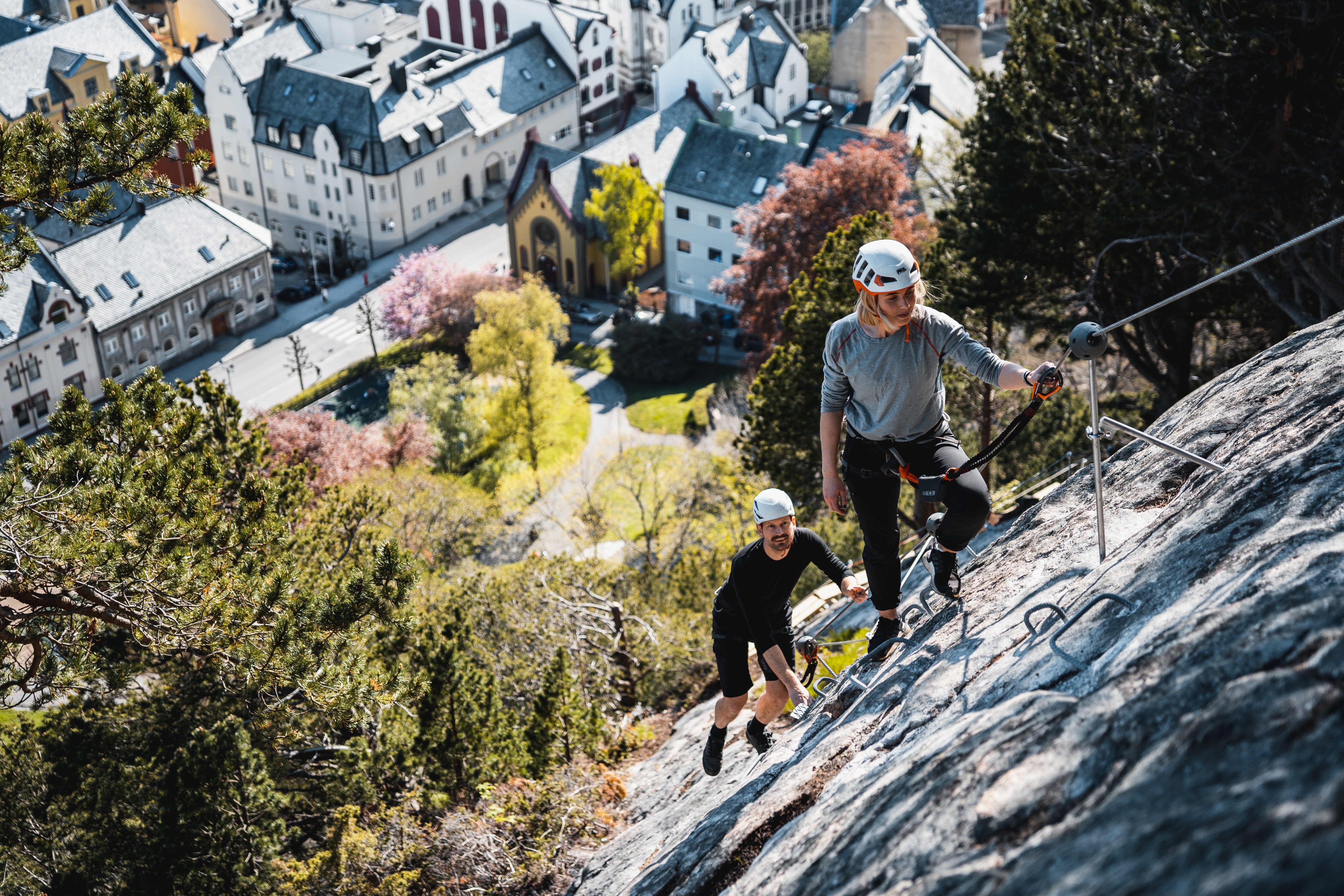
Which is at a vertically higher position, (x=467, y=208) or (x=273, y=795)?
(x=273, y=795)

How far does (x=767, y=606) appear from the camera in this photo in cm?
1033

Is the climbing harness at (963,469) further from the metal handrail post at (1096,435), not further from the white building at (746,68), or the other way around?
the white building at (746,68)

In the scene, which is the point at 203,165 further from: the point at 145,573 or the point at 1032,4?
the point at 1032,4

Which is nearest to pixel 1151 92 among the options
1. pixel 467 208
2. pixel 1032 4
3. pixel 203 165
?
pixel 1032 4

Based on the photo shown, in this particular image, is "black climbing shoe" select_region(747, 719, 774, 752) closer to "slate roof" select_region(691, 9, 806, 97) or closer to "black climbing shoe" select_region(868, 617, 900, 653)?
"black climbing shoe" select_region(868, 617, 900, 653)

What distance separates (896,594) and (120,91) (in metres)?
10.3

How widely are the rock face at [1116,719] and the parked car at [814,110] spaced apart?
212 ft

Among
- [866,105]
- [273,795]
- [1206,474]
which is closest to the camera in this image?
[1206,474]

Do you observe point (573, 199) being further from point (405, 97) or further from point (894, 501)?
point (894, 501)

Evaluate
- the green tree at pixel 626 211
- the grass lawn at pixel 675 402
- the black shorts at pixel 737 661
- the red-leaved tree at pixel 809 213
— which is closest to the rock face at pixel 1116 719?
the black shorts at pixel 737 661

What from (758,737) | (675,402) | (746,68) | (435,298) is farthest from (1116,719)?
(746,68)

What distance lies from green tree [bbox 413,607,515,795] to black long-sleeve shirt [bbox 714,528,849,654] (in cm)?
638

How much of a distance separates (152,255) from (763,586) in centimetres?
5714

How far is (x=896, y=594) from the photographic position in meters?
10.3
